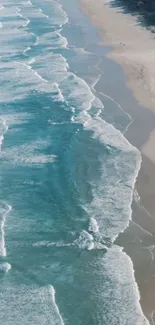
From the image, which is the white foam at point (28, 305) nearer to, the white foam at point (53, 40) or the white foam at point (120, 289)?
the white foam at point (120, 289)

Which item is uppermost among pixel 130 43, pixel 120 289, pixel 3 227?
pixel 120 289

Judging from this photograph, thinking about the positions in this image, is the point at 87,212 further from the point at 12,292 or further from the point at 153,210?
the point at 12,292

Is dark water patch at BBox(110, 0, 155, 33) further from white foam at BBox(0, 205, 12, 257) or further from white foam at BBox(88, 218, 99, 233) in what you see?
white foam at BBox(88, 218, 99, 233)

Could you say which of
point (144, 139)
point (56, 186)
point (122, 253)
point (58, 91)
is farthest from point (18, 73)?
point (122, 253)

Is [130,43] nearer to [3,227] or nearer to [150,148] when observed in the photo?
[150,148]

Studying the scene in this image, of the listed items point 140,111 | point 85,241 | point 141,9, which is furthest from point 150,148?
point 141,9

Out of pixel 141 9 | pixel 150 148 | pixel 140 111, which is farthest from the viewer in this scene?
pixel 141 9

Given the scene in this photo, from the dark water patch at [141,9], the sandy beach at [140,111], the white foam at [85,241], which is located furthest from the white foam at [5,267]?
the dark water patch at [141,9]
